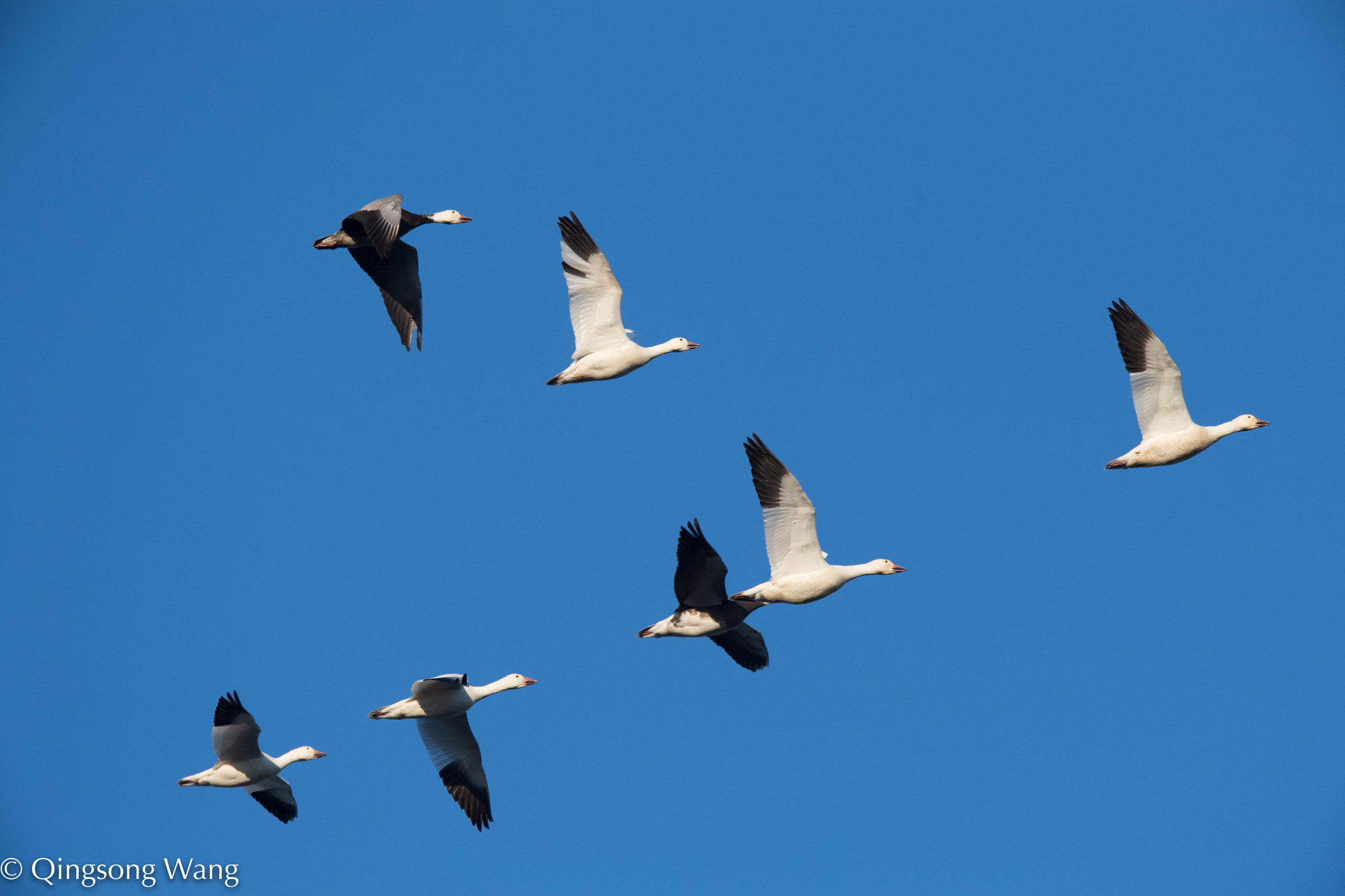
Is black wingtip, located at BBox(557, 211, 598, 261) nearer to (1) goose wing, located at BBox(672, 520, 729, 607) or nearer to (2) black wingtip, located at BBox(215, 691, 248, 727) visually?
(1) goose wing, located at BBox(672, 520, 729, 607)

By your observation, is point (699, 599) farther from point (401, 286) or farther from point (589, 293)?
point (401, 286)

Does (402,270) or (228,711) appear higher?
(402,270)

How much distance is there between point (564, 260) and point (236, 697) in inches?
322

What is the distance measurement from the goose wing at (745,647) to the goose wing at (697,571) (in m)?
2.34

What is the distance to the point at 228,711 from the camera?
18.0 meters

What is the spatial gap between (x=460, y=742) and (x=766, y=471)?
22.5 feet

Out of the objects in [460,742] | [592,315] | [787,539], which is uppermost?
[592,315]

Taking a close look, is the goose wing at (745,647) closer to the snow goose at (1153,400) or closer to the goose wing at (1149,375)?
the snow goose at (1153,400)

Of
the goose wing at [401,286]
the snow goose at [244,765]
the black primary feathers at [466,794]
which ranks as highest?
the goose wing at [401,286]

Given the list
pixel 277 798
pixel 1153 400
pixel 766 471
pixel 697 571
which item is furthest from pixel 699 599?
pixel 277 798

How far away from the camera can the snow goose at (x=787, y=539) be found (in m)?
16.1

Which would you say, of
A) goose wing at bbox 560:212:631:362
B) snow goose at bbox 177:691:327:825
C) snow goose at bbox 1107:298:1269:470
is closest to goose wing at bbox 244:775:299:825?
snow goose at bbox 177:691:327:825

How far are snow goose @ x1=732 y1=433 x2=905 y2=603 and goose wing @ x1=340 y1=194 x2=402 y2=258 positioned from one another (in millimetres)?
6444

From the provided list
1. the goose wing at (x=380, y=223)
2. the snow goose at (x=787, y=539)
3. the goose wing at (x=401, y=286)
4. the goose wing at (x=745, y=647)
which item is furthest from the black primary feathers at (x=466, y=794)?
the goose wing at (x=380, y=223)
